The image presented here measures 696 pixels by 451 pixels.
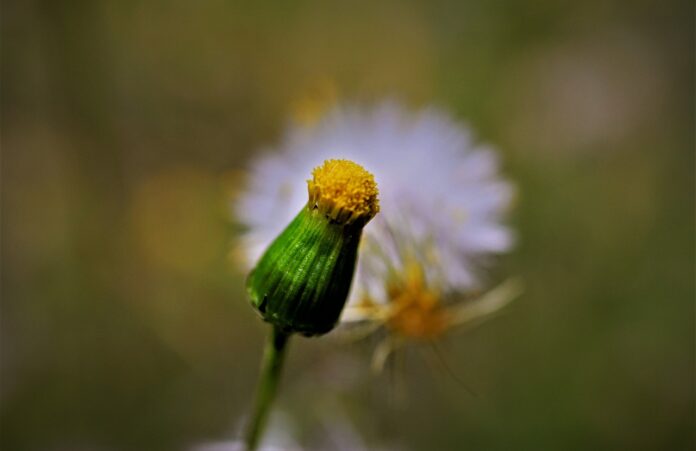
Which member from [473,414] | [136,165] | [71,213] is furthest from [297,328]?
[136,165]

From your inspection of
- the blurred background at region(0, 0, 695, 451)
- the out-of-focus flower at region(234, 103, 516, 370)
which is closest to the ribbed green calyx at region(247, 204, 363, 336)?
the out-of-focus flower at region(234, 103, 516, 370)

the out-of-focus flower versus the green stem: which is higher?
the out-of-focus flower

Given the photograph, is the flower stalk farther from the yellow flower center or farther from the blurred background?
the blurred background

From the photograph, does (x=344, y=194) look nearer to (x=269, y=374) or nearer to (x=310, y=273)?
(x=310, y=273)

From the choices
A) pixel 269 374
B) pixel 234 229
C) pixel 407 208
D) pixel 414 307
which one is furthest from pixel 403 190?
pixel 234 229

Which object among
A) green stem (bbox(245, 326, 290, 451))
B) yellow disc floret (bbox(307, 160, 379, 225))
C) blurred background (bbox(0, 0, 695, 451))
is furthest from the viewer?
blurred background (bbox(0, 0, 695, 451))

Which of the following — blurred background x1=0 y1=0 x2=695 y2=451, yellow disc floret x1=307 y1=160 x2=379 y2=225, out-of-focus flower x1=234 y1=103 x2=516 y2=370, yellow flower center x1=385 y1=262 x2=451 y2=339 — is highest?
blurred background x1=0 y1=0 x2=695 y2=451

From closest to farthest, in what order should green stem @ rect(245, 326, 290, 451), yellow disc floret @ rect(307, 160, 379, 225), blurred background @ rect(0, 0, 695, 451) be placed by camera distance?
yellow disc floret @ rect(307, 160, 379, 225)
green stem @ rect(245, 326, 290, 451)
blurred background @ rect(0, 0, 695, 451)

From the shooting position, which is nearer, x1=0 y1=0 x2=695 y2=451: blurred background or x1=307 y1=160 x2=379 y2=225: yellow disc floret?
x1=307 y1=160 x2=379 y2=225: yellow disc floret
